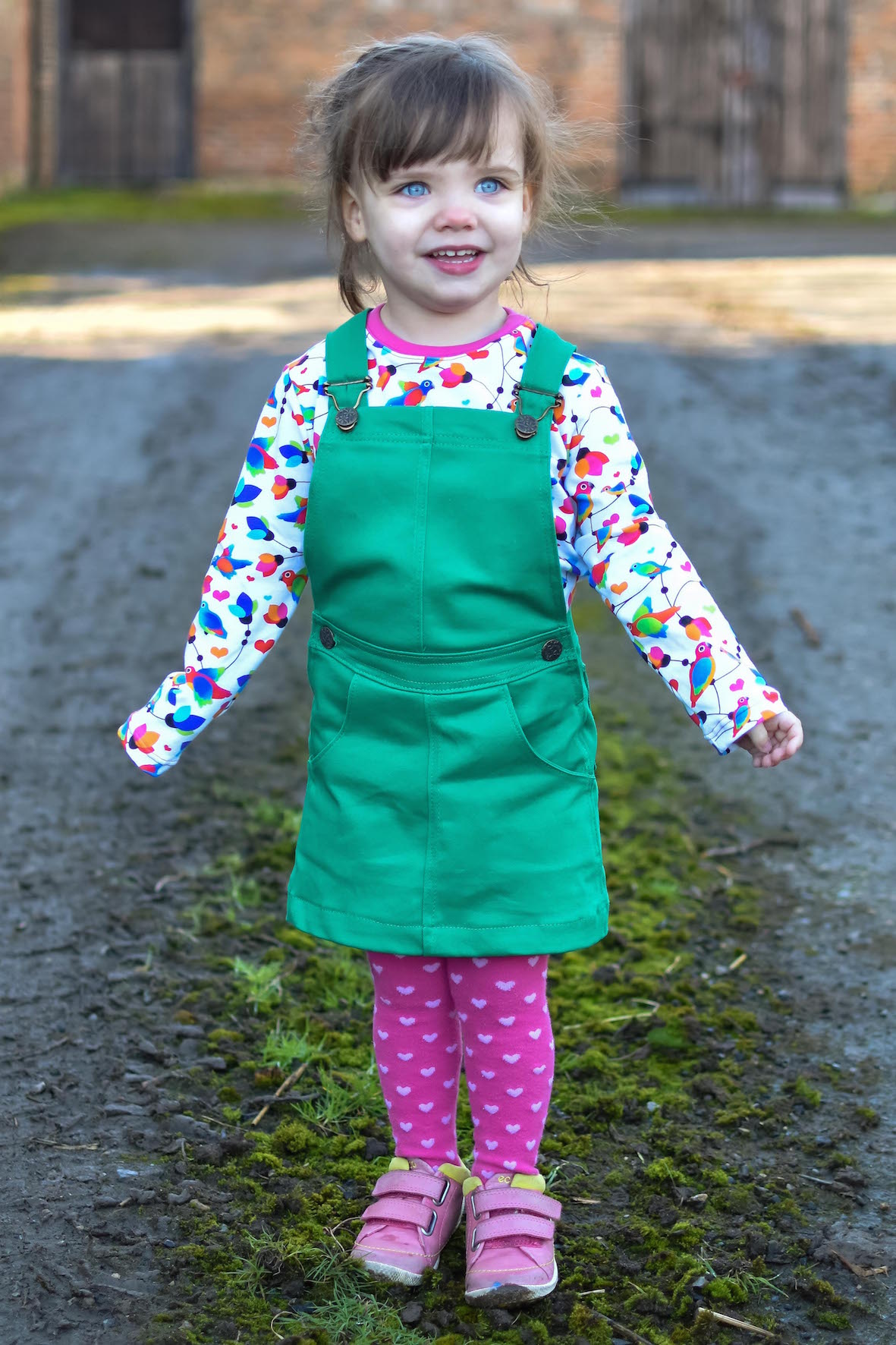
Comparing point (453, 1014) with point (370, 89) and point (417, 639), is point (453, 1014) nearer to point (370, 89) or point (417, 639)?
point (417, 639)

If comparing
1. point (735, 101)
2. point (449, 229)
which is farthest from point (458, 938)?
point (735, 101)

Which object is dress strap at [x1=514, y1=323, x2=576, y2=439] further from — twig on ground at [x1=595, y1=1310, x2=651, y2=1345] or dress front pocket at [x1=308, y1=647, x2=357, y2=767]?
twig on ground at [x1=595, y1=1310, x2=651, y2=1345]

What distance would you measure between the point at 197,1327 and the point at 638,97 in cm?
1446

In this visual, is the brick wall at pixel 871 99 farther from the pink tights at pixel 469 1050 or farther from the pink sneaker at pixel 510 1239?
the pink sneaker at pixel 510 1239

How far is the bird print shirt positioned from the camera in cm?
206

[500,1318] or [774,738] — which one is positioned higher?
[774,738]

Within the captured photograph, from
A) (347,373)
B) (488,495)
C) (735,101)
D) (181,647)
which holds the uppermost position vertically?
(347,373)

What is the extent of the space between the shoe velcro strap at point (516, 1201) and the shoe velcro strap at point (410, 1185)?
74mm

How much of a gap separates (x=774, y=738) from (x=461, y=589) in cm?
47

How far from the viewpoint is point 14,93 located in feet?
48.5

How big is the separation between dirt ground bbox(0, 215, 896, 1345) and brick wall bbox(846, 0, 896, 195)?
6173mm

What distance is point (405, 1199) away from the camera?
224 cm

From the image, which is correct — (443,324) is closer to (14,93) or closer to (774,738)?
(774,738)

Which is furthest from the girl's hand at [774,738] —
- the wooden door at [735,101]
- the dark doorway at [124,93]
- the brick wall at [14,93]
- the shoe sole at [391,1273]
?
the brick wall at [14,93]
